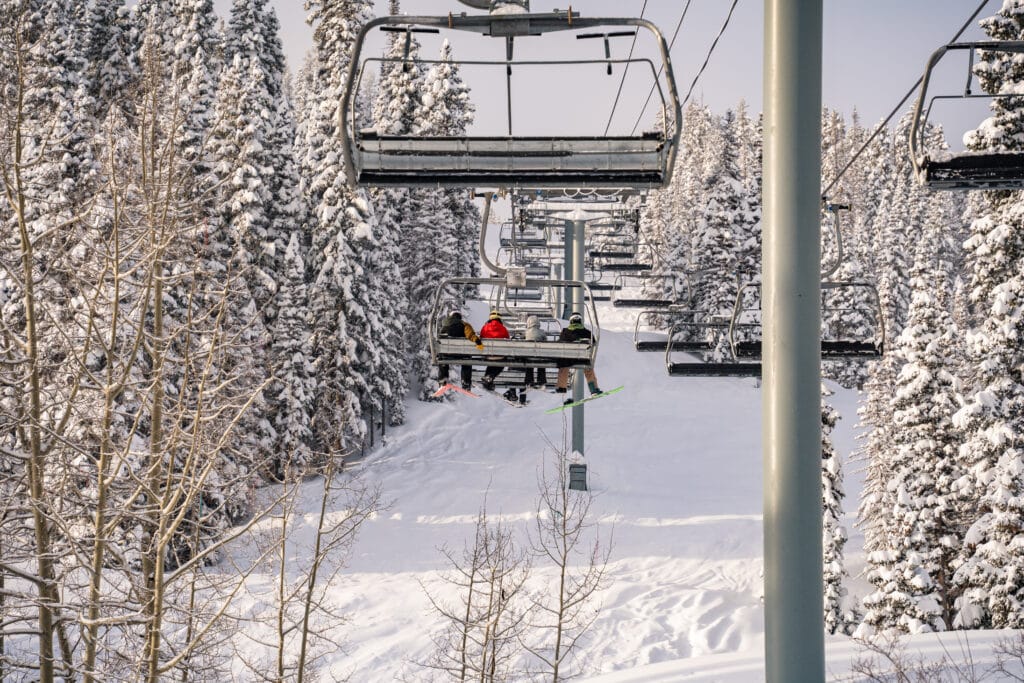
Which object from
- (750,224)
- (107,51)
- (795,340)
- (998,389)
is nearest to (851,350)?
(795,340)

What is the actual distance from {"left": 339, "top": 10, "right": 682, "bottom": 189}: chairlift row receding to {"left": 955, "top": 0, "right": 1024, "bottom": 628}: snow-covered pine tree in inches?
590

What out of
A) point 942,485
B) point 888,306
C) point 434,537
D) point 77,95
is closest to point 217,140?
point 77,95

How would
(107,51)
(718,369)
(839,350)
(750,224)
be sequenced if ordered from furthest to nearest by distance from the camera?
1. (750,224)
2. (107,51)
3. (718,369)
4. (839,350)

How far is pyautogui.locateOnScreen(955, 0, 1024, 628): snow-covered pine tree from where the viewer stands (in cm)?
1764

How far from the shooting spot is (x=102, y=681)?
37.6 feet

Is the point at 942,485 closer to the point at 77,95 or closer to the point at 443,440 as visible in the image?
the point at 443,440

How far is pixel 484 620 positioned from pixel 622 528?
29.6 feet

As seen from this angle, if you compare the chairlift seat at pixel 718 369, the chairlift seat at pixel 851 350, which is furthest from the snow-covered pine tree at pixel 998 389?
the chairlift seat at pixel 851 350

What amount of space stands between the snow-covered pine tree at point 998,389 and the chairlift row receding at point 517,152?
14986mm

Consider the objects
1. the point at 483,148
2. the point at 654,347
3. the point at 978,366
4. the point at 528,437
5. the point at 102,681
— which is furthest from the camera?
the point at 528,437

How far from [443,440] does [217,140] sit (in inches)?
671

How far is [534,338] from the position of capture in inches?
455

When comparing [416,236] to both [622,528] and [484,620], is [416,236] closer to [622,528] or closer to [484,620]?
[622,528]

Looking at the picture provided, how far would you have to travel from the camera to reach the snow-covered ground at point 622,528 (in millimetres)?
21484
